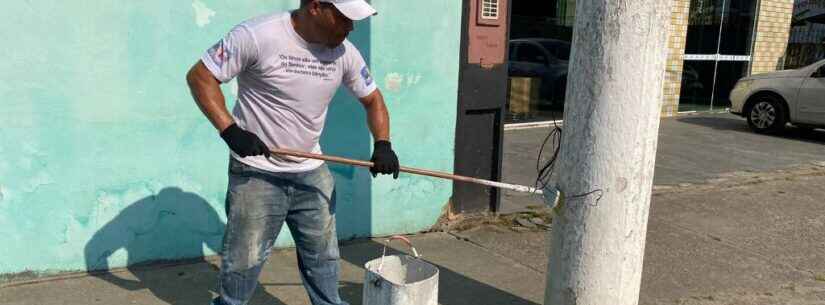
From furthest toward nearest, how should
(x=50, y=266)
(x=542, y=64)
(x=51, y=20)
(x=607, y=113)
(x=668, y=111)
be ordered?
(x=668, y=111), (x=542, y=64), (x=50, y=266), (x=51, y=20), (x=607, y=113)

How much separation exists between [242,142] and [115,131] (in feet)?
4.57

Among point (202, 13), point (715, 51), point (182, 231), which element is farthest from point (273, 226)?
point (715, 51)

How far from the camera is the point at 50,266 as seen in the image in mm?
3537

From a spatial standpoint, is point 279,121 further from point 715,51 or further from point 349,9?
point 715,51

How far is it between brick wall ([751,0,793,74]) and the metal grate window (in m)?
10.2

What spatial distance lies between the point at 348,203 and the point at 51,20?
6.59 ft

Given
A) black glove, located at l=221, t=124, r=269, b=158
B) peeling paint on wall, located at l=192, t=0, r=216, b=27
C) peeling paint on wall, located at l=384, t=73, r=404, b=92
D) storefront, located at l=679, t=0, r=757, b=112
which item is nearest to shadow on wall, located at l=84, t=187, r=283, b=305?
peeling paint on wall, located at l=192, t=0, r=216, b=27

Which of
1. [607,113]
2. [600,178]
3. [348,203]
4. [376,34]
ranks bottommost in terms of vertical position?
[348,203]

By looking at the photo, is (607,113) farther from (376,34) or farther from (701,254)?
(701,254)

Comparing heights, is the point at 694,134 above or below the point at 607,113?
below

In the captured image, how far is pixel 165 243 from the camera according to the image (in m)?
3.81

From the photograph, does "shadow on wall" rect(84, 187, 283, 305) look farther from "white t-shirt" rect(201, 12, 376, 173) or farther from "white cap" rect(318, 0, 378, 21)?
"white cap" rect(318, 0, 378, 21)

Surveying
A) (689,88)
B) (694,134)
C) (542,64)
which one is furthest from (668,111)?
(542,64)

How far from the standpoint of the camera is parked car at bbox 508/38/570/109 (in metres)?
9.37
